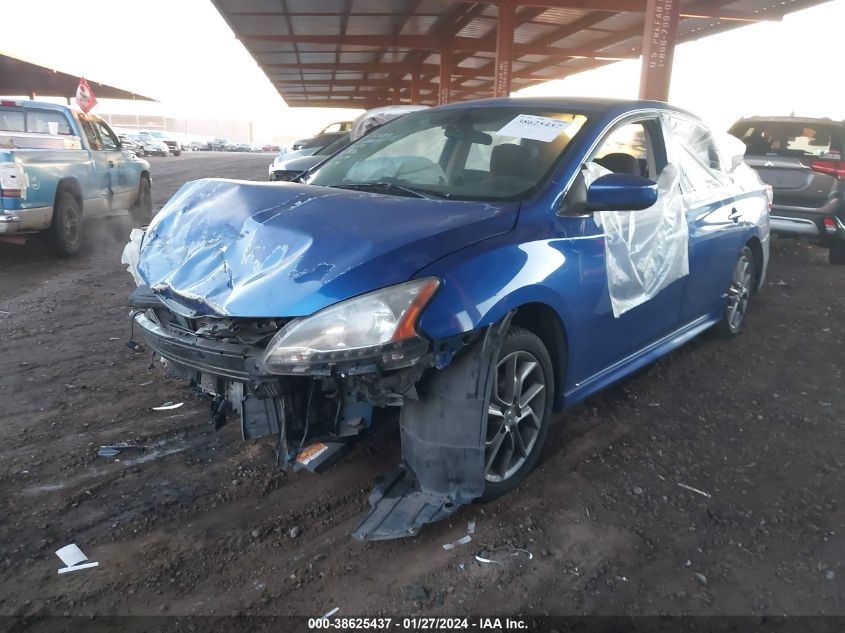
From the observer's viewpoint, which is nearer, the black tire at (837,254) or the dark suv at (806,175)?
the dark suv at (806,175)

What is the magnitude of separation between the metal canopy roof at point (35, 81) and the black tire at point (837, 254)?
869 inches

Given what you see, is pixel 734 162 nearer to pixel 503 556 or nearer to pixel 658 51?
pixel 503 556

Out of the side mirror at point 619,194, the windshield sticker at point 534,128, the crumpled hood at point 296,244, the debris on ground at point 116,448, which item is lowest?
the debris on ground at point 116,448

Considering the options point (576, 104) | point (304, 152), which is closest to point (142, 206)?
point (304, 152)

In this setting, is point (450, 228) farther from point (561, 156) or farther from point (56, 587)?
point (56, 587)

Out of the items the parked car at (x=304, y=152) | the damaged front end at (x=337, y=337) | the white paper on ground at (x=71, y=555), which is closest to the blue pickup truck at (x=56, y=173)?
the parked car at (x=304, y=152)

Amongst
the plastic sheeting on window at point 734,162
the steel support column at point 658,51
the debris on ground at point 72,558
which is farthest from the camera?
the steel support column at point 658,51

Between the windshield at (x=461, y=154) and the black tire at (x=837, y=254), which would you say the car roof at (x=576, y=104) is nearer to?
the windshield at (x=461, y=154)

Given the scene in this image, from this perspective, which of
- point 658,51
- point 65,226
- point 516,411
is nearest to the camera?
point 516,411

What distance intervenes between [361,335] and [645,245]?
1864 millimetres

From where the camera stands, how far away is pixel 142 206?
10383 millimetres

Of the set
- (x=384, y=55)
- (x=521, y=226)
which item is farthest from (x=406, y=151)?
(x=384, y=55)

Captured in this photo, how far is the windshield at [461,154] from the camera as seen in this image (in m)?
3.04

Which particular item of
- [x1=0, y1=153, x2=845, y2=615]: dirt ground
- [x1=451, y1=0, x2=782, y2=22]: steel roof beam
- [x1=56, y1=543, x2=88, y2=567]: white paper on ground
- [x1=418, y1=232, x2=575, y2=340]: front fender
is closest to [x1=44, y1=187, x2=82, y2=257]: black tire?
[x1=0, y1=153, x2=845, y2=615]: dirt ground
